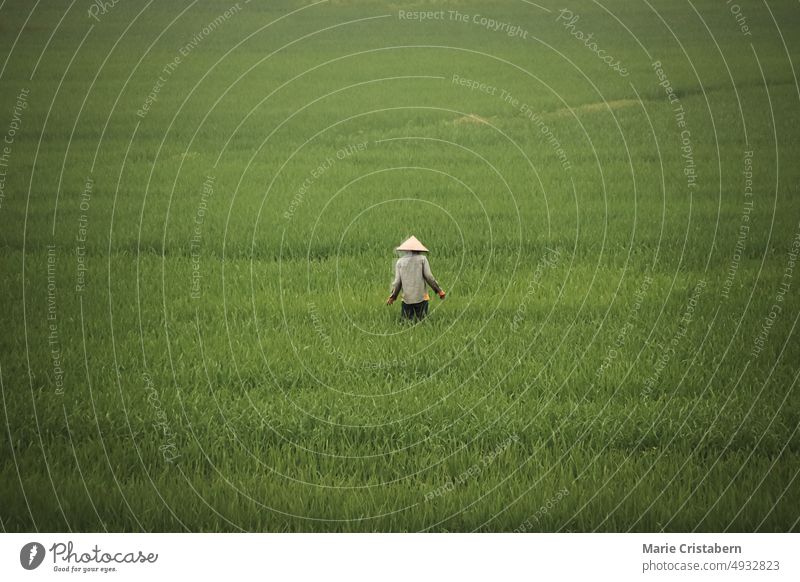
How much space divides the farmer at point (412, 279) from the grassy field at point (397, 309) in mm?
189

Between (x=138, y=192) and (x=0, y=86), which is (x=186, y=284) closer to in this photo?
(x=138, y=192)

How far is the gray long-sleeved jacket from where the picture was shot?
7.57m

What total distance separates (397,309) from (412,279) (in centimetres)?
67

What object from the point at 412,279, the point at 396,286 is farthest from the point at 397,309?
the point at 412,279

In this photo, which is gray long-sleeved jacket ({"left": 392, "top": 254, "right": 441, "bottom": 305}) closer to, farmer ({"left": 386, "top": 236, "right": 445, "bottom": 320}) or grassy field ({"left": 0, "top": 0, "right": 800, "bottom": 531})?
farmer ({"left": 386, "top": 236, "right": 445, "bottom": 320})

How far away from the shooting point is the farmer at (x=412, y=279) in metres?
7.57

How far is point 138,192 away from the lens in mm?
13469

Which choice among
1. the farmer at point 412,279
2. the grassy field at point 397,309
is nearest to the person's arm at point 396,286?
the farmer at point 412,279

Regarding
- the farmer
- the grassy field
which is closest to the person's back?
the farmer

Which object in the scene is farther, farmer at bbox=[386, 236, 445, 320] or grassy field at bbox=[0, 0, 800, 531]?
farmer at bbox=[386, 236, 445, 320]

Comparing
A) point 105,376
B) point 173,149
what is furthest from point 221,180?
point 105,376

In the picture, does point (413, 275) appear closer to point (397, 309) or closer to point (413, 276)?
point (413, 276)

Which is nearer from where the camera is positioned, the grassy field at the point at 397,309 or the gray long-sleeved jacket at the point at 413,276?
the grassy field at the point at 397,309

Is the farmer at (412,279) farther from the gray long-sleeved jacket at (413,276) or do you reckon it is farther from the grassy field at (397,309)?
the grassy field at (397,309)
